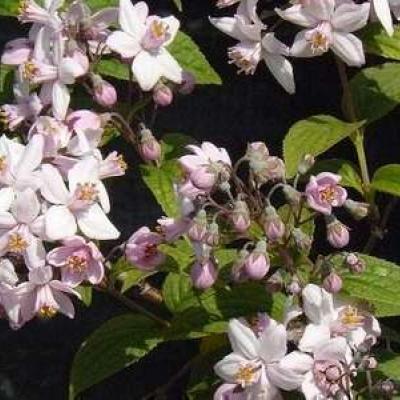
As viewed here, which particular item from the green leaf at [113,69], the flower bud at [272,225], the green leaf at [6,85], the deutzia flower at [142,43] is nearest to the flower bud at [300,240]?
the flower bud at [272,225]

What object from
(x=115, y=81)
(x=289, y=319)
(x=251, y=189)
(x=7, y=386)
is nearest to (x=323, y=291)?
(x=289, y=319)

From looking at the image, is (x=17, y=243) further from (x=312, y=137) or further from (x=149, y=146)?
(x=312, y=137)

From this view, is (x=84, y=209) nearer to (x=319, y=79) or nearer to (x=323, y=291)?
(x=323, y=291)

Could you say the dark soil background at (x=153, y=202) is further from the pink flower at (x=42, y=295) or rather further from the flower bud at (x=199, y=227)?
the flower bud at (x=199, y=227)

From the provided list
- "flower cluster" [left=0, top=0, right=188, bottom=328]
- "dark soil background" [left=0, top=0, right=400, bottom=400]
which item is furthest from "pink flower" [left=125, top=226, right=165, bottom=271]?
"dark soil background" [left=0, top=0, right=400, bottom=400]

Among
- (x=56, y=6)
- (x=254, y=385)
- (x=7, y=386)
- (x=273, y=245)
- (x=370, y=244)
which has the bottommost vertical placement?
(x=7, y=386)

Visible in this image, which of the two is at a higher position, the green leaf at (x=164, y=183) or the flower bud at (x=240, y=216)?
the flower bud at (x=240, y=216)
